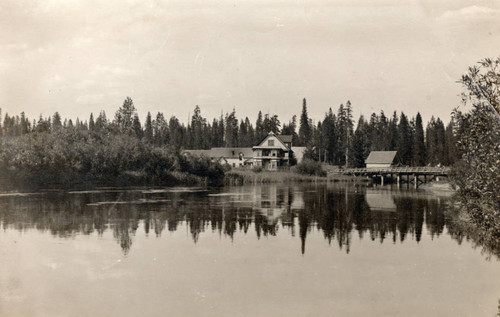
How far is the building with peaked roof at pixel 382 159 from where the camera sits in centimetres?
8044

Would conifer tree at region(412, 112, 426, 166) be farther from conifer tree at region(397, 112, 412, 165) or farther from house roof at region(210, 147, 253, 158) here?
house roof at region(210, 147, 253, 158)

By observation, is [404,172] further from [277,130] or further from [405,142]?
[277,130]

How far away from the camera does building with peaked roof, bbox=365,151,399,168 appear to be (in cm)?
8044

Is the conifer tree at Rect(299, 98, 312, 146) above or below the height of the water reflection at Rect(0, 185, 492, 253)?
above

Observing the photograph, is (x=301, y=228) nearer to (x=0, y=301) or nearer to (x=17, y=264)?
(x=17, y=264)

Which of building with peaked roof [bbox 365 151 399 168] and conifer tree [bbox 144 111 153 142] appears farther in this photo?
building with peaked roof [bbox 365 151 399 168]

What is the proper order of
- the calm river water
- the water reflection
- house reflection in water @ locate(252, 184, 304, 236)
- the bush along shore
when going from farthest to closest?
the bush along shore
house reflection in water @ locate(252, 184, 304, 236)
the water reflection
the calm river water

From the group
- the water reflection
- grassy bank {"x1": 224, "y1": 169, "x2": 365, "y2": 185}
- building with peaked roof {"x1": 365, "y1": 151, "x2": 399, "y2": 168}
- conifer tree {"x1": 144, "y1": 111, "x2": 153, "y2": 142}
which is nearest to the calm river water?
the water reflection

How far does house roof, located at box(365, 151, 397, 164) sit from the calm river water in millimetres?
56945

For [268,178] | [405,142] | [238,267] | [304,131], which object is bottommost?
[238,267]

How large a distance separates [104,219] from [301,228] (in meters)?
9.70

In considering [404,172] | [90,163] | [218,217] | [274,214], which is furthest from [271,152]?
[218,217]

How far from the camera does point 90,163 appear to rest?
46.5 m

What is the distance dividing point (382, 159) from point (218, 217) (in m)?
61.3
